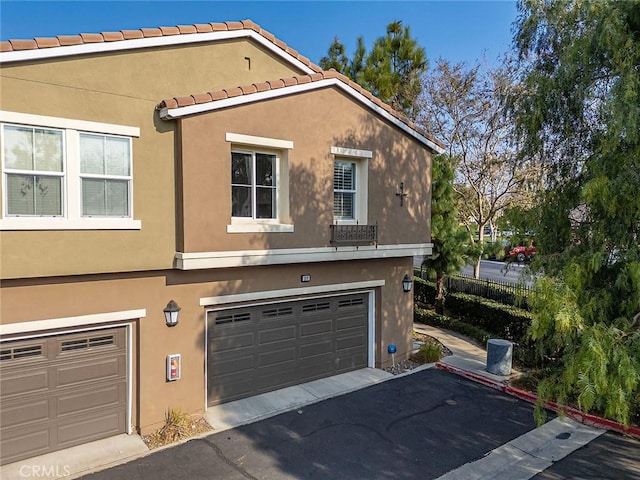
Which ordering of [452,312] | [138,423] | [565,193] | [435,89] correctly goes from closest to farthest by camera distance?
[565,193], [138,423], [452,312], [435,89]

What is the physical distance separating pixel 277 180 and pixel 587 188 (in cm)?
588

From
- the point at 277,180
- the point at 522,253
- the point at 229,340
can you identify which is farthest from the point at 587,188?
the point at 229,340

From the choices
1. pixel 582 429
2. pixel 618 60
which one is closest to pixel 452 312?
pixel 582 429

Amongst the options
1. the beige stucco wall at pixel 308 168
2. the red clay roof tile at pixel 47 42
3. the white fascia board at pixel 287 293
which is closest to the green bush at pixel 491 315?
the beige stucco wall at pixel 308 168

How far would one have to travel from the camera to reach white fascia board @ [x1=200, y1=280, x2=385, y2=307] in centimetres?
859

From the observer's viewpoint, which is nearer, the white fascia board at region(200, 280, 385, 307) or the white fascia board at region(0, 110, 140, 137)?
the white fascia board at region(0, 110, 140, 137)

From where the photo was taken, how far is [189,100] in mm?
7727

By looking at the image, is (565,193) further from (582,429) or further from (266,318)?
(266,318)

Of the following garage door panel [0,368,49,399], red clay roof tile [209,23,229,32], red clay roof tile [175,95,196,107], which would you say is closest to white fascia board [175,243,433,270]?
red clay roof tile [175,95,196,107]

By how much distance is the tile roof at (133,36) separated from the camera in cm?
648

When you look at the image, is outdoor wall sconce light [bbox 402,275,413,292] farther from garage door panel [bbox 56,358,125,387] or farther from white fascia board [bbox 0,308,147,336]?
garage door panel [bbox 56,358,125,387]

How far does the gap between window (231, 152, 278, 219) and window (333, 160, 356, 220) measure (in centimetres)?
166

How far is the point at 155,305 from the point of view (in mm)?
7891

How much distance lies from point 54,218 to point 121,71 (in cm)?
Result: 285
